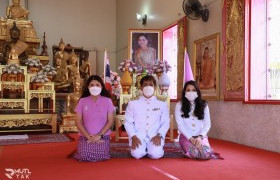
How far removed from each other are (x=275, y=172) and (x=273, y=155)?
1.01 m

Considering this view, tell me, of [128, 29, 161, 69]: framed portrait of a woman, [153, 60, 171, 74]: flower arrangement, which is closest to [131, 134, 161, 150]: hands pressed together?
[153, 60, 171, 74]: flower arrangement

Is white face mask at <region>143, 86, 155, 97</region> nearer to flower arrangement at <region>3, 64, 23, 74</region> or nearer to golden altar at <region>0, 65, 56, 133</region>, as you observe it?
golden altar at <region>0, 65, 56, 133</region>

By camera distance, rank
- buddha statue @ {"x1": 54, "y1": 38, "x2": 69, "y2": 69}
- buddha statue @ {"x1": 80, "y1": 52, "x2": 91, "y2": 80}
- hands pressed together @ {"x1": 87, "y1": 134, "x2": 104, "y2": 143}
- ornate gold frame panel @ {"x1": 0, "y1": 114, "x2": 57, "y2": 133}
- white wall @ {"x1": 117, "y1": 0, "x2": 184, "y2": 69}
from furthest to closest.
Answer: buddha statue @ {"x1": 80, "y1": 52, "x2": 91, "y2": 80} < buddha statue @ {"x1": 54, "y1": 38, "x2": 69, "y2": 69} < white wall @ {"x1": 117, "y1": 0, "x2": 184, "y2": 69} < ornate gold frame panel @ {"x1": 0, "y1": 114, "x2": 57, "y2": 133} < hands pressed together @ {"x1": 87, "y1": 134, "x2": 104, "y2": 143}

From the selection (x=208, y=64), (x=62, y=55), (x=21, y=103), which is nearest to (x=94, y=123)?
(x=208, y=64)

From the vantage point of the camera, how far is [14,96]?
6945mm

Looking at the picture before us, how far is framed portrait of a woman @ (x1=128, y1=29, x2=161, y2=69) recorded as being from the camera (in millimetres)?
7965

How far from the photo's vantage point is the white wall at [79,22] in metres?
10.6

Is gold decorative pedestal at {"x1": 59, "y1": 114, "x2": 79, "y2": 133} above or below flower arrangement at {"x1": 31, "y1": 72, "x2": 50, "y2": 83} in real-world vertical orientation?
below

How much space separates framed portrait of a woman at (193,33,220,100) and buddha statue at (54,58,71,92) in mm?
3886

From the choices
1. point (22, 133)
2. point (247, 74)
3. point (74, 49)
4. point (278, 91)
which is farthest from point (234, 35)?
point (74, 49)

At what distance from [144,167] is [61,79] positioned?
256 inches

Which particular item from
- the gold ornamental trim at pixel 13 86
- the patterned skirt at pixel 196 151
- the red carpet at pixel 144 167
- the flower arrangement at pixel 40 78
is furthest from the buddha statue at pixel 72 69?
the patterned skirt at pixel 196 151

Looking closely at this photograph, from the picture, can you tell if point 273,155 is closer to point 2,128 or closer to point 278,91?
point 278,91

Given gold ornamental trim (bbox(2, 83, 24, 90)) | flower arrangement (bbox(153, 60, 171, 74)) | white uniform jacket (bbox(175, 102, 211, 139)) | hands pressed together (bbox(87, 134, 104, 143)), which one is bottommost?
hands pressed together (bbox(87, 134, 104, 143))
